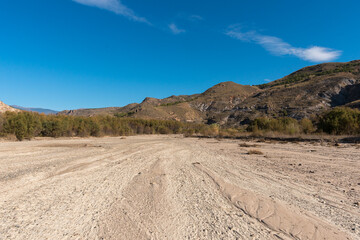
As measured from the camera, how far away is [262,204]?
357 cm

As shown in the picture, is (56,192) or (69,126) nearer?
(56,192)

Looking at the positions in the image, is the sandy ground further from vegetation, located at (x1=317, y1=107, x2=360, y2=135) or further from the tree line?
vegetation, located at (x1=317, y1=107, x2=360, y2=135)

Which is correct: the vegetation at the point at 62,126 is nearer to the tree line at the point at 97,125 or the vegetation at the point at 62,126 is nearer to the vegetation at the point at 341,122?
the tree line at the point at 97,125

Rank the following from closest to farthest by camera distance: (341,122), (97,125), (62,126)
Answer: (341,122) → (62,126) → (97,125)

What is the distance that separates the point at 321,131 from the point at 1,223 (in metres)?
28.4

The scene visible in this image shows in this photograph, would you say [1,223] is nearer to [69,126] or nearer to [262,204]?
[262,204]

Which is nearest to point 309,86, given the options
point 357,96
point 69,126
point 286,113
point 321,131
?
point 357,96

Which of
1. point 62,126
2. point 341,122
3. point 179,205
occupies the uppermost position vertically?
point 341,122

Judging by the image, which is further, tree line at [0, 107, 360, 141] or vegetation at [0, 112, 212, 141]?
tree line at [0, 107, 360, 141]

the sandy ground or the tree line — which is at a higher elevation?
the tree line

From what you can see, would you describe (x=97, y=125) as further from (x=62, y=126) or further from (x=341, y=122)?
(x=341, y=122)

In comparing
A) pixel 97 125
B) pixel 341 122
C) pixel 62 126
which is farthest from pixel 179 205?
pixel 97 125

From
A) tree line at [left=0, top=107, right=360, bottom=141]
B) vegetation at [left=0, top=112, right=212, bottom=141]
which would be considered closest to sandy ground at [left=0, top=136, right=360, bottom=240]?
vegetation at [left=0, top=112, right=212, bottom=141]

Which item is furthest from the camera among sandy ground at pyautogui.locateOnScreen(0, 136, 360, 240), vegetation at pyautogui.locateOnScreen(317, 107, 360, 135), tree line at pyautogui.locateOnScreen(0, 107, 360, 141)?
vegetation at pyautogui.locateOnScreen(317, 107, 360, 135)
